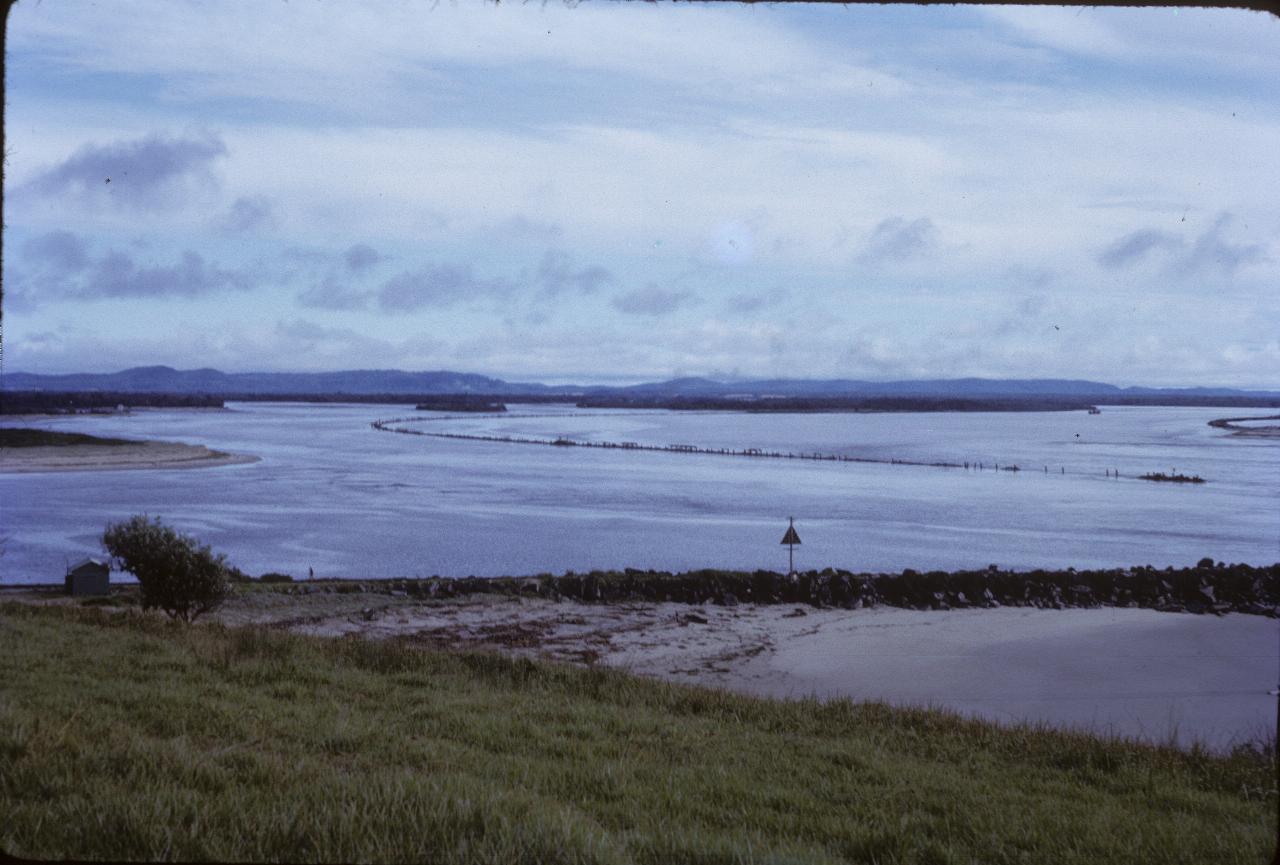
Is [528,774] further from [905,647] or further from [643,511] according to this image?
[643,511]

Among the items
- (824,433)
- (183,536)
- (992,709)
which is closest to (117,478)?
(183,536)

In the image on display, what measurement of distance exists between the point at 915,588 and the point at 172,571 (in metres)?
17.2

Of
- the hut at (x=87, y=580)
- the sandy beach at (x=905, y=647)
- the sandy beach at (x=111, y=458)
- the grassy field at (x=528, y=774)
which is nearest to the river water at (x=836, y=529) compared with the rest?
the sandy beach at (x=905, y=647)

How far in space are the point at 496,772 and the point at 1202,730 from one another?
11.9m

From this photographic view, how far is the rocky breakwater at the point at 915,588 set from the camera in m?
25.1

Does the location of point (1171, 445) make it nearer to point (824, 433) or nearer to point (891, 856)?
point (824, 433)

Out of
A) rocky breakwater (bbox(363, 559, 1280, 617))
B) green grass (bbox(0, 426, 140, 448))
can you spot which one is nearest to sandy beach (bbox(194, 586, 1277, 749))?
rocky breakwater (bbox(363, 559, 1280, 617))

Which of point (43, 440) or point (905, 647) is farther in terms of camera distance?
point (43, 440)

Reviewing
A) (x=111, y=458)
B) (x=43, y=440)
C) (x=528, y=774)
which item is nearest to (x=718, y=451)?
(x=111, y=458)

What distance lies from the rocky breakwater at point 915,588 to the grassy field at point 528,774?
14922mm

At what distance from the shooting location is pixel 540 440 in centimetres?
9531

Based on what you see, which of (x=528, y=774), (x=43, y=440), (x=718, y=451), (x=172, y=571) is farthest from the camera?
(x=718, y=451)

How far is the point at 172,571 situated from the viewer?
58.3 feet

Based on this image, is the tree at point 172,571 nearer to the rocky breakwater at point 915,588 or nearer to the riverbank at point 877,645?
the riverbank at point 877,645
